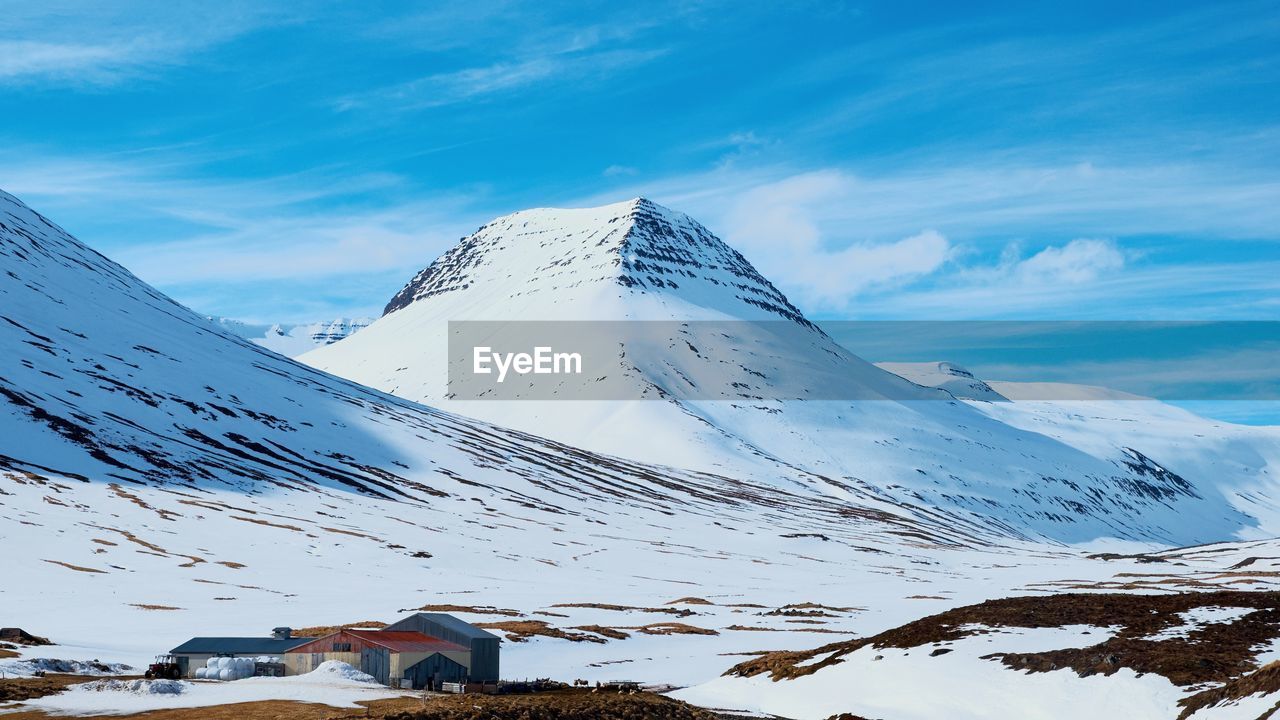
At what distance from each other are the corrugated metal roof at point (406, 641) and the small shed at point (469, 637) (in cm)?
44

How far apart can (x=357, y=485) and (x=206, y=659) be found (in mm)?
116174

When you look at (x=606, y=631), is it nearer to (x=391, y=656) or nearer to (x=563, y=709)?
(x=391, y=656)

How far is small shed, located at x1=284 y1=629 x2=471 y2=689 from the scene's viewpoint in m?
65.5

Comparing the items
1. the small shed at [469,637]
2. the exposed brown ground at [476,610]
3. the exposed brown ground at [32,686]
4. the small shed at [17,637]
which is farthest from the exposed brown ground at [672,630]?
the exposed brown ground at [32,686]

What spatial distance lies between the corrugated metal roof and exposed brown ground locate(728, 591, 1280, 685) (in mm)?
17101

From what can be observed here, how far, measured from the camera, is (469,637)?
224ft

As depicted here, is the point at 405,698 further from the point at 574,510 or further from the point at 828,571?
the point at 574,510

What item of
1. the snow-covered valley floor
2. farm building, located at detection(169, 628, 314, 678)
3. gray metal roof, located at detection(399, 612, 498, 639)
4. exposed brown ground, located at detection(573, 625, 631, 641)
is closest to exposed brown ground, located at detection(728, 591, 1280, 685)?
the snow-covered valley floor

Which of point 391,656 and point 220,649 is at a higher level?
point 220,649

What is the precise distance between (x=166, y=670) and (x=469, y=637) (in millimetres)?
16626

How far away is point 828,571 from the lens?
16188 cm

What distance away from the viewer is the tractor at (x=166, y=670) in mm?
62125

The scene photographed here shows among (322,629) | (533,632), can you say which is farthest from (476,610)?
(322,629)

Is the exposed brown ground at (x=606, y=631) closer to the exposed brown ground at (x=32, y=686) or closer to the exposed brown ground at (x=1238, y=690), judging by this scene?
the exposed brown ground at (x=32, y=686)
